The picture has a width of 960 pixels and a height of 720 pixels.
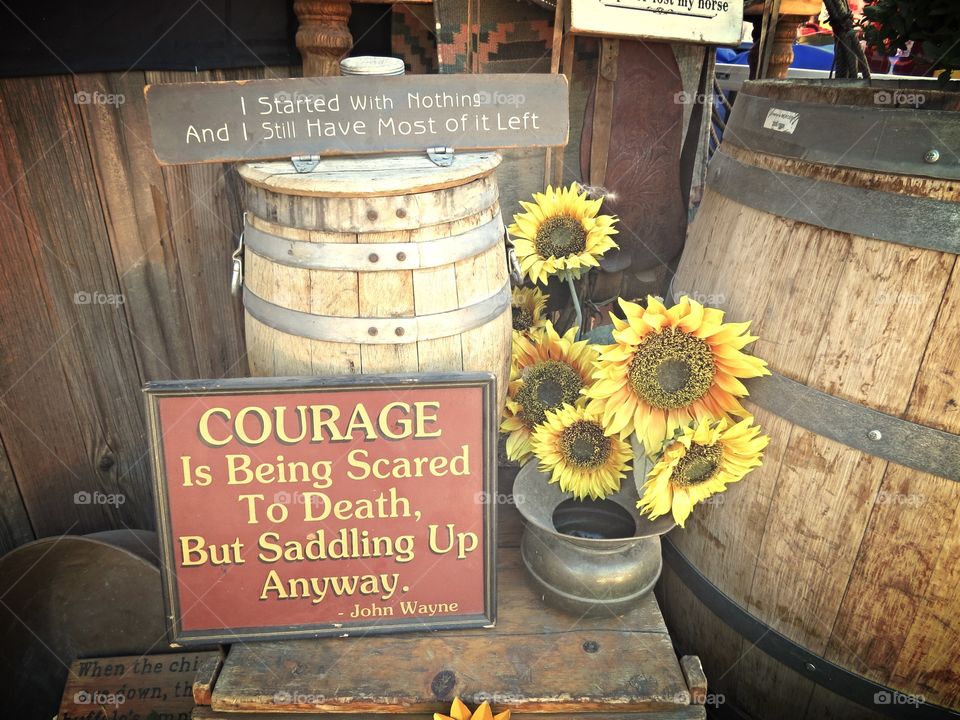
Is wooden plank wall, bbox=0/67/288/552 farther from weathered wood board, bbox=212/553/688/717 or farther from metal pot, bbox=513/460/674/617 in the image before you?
metal pot, bbox=513/460/674/617

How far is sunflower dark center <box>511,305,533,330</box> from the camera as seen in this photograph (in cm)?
233

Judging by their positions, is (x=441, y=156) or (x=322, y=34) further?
(x=322, y=34)

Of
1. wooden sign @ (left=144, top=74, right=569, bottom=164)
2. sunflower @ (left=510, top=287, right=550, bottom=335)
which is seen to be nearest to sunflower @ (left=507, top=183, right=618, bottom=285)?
sunflower @ (left=510, top=287, right=550, bottom=335)

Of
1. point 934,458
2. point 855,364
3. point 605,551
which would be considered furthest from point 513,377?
point 934,458

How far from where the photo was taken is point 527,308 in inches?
91.7

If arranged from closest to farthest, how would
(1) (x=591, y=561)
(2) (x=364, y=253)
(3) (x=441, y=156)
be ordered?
1. (2) (x=364, y=253)
2. (3) (x=441, y=156)
3. (1) (x=591, y=561)

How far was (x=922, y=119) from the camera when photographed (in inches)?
52.4

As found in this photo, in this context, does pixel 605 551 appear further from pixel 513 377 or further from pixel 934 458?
pixel 934 458

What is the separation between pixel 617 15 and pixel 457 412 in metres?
1.46

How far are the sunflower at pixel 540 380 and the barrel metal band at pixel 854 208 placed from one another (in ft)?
1.91

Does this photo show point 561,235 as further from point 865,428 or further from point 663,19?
point 865,428

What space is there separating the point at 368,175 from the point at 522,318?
36.2 inches

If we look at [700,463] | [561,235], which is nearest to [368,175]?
[561,235]

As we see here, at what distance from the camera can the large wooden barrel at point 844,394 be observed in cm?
138
